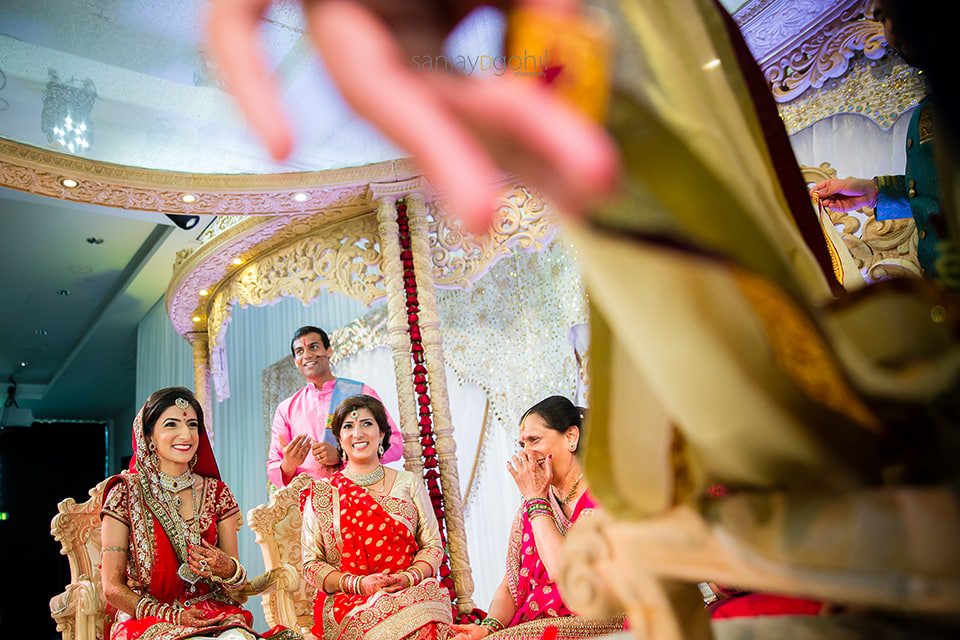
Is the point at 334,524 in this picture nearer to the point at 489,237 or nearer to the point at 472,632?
the point at 472,632

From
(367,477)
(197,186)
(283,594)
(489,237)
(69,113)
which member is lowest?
(283,594)

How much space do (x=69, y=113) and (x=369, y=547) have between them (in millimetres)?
2550

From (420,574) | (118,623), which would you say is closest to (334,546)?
(420,574)

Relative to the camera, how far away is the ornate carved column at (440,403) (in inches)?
133

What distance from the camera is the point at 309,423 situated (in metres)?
4.33

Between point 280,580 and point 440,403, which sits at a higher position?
point 440,403

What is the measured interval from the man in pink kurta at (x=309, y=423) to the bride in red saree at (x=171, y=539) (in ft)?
3.27

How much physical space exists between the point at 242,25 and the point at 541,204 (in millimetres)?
3337

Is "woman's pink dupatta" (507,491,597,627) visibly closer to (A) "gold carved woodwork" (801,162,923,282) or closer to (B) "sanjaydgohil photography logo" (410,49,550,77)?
(A) "gold carved woodwork" (801,162,923,282)

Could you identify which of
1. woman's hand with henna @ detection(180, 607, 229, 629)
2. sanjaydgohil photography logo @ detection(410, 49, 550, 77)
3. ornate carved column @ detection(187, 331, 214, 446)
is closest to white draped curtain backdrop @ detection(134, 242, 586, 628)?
ornate carved column @ detection(187, 331, 214, 446)

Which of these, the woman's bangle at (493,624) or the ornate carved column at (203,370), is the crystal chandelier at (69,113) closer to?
the ornate carved column at (203,370)

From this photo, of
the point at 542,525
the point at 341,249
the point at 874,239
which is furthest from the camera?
the point at 341,249

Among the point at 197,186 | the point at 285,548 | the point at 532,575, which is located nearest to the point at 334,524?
the point at 285,548

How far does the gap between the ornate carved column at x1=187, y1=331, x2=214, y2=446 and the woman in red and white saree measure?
108 inches
